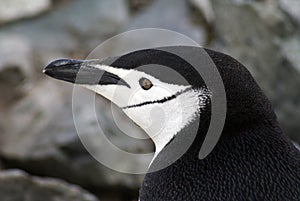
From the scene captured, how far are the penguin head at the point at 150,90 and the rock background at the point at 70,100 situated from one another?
145 centimetres

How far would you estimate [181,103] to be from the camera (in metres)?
2.15

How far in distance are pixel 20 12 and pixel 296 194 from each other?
4.28 metres

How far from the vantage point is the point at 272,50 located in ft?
15.2

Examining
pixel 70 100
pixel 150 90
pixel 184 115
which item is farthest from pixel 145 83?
pixel 70 100

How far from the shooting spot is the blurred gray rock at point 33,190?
374 centimetres

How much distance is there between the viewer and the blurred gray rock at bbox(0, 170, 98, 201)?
A: 12.3ft

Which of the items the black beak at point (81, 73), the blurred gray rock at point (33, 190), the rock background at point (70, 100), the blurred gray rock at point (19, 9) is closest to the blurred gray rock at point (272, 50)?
the rock background at point (70, 100)

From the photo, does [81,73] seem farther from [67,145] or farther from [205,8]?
[205,8]

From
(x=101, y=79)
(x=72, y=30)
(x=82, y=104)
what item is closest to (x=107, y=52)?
(x=72, y=30)

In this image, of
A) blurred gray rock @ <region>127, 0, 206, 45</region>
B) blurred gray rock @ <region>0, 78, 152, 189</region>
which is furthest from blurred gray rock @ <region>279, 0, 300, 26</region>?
blurred gray rock @ <region>127, 0, 206, 45</region>

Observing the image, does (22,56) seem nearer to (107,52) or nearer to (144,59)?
(107,52)

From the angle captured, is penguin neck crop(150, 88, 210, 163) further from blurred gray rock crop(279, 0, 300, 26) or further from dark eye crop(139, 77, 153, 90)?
blurred gray rock crop(279, 0, 300, 26)

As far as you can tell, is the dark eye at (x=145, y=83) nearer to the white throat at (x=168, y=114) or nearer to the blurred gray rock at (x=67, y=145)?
the white throat at (x=168, y=114)

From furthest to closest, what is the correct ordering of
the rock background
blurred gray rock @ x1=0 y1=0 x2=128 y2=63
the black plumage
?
1. blurred gray rock @ x1=0 y1=0 x2=128 y2=63
2. the rock background
3. the black plumage
